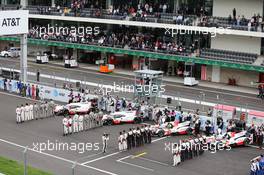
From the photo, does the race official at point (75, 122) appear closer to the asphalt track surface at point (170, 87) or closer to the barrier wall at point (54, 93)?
the barrier wall at point (54, 93)

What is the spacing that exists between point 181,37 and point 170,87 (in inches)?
349

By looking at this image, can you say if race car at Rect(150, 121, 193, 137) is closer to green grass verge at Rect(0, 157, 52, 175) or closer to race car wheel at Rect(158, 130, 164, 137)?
race car wheel at Rect(158, 130, 164, 137)

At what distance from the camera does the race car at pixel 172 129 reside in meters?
32.8

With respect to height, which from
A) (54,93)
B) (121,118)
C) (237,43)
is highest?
(237,43)

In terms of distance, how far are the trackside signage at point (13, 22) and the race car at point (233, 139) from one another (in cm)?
2021

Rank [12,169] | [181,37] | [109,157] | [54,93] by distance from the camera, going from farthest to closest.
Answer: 1. [181,37]
2. [54,93]
3. [109,157]
4. [12,169]

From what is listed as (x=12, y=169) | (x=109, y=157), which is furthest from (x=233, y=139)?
(x=12, y=169)

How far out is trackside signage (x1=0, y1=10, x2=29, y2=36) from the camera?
42.3 metres

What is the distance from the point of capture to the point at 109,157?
92.8 feet

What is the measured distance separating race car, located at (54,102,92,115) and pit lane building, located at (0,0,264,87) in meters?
16.3

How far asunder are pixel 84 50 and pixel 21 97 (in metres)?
20.6

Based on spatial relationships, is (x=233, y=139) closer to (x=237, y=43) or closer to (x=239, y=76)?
(x=239, y=76)

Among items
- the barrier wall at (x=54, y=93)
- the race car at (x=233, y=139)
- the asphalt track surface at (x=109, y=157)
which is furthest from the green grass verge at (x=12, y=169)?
the barrier wall at (x=54, y=93)

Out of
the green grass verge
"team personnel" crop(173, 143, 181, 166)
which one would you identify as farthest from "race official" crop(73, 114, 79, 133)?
the green grass verge
